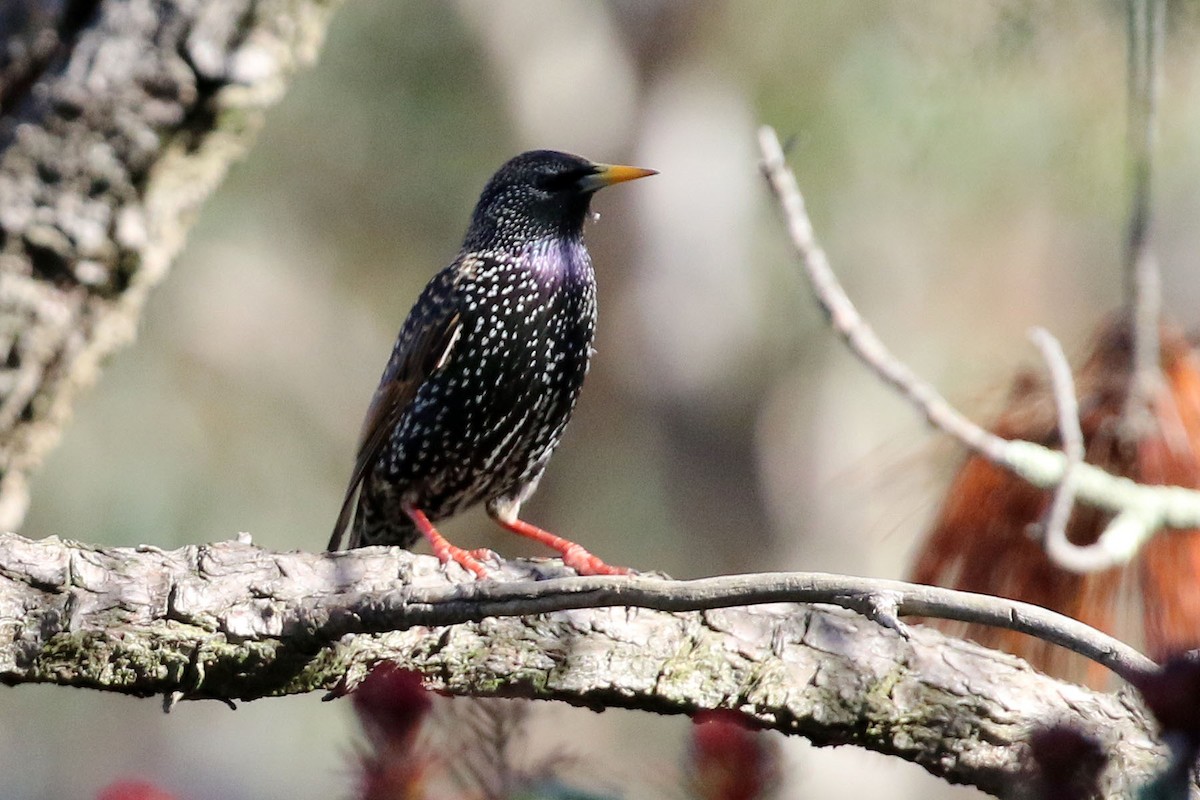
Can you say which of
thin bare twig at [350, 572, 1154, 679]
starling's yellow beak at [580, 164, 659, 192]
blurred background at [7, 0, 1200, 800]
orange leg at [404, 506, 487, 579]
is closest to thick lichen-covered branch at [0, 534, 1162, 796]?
thin bare twig at [350, 572, 1154, 679]

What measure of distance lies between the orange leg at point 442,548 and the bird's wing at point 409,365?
0.20 m

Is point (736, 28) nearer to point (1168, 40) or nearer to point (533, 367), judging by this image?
point (1168, 40)

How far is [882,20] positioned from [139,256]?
7983 mm

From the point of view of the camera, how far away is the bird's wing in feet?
13.7

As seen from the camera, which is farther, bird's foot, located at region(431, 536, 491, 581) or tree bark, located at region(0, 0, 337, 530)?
tree bark, located at region(0, 0, 337, 530)

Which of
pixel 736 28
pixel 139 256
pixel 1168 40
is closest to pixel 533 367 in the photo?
pixel 139 256

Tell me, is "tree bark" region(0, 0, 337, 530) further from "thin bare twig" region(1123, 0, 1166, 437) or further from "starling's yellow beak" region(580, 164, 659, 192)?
"thin bare twig" region(1123, 0, 1166, 437)

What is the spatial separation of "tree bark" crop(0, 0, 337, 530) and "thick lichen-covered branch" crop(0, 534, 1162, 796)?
1.41 meters

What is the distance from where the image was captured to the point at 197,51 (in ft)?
12.2

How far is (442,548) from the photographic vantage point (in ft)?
13.0

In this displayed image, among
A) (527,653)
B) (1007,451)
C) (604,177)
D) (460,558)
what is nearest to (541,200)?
(604,177)

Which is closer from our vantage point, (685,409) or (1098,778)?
(1098,778)

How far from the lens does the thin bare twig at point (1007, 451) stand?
10.1 feet

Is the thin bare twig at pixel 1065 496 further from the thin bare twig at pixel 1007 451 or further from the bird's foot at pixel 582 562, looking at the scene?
the bird's foot at pixel 582 562
